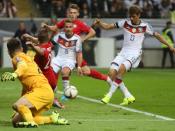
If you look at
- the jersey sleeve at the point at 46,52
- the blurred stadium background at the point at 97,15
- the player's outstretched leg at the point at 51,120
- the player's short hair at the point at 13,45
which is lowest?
the blurred stadium background at the point at 97,15

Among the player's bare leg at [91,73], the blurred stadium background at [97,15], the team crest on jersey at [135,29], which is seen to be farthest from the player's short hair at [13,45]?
the blurred stadium background at [97,15]

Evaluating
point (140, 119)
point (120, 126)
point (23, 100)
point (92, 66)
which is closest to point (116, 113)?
point (140, 119)

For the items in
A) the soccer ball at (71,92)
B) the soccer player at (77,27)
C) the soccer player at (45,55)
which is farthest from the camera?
the soccer player at (77,27)

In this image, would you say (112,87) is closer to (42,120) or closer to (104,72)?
(42,120)

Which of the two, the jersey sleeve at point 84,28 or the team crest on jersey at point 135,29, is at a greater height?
the team crest on jersey at point 135,29

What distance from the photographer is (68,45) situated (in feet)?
54.8

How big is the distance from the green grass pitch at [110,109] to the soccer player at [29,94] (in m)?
0.18

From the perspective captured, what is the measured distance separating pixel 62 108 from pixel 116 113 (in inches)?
53.4

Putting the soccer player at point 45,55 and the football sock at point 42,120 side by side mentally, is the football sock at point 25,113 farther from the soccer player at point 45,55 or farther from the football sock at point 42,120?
the soccer player at point 45,55

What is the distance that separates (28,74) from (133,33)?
5500 mm

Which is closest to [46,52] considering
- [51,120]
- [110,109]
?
[110,109]

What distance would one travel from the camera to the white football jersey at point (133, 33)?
16.0 metres

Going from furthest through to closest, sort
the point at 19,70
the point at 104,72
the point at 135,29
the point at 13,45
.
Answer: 1. the point at 104,72
2. the point at 135,29
3. the point at 13,45
4. the point at 19,70

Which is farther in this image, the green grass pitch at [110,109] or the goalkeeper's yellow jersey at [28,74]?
the green grass pitch at [110,109]
